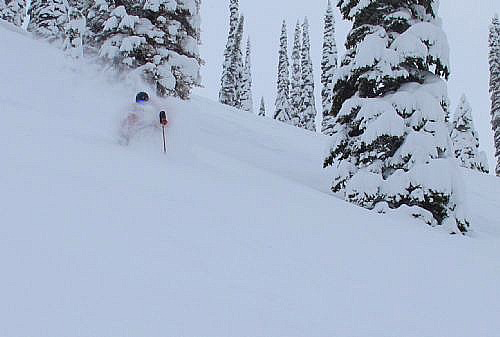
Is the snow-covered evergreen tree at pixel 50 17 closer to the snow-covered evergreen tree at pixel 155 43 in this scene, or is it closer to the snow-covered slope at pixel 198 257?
the snow-covered evergreen tree at pixel 155 43

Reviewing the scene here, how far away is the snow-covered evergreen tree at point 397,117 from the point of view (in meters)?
10.8

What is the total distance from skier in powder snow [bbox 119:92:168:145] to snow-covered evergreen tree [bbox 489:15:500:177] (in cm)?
3089

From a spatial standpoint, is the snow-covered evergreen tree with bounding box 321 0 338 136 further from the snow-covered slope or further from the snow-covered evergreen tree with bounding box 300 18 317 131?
the snow-covered slope

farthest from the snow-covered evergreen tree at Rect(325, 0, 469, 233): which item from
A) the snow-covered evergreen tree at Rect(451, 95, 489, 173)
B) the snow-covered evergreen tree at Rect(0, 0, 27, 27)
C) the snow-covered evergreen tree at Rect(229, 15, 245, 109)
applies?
the snow-covered evergreen tree at Rect(229, 15, 245, 109)

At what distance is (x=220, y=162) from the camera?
449 inches

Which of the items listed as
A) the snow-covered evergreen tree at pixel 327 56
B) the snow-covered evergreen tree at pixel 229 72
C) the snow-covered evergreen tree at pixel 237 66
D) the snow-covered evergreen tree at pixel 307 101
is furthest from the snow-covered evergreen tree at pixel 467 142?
the snow-covered evergreen tree at pixel 237 66

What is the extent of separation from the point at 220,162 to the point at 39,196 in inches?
249

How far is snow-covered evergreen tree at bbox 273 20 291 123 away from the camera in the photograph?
1986 inches

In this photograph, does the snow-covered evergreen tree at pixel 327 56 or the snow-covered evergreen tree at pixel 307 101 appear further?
the snow-covered evergreen tree at pixel 307 101

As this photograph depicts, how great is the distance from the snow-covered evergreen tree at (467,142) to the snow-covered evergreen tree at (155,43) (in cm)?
2372

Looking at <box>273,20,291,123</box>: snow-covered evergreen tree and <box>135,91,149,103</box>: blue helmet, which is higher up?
<box>273,20,291,123</box>: snow-covered evergreen tree

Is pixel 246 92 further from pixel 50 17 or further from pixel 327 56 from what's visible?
pixel 50 17

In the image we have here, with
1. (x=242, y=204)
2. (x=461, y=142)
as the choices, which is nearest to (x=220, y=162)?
(x=242, y=204)

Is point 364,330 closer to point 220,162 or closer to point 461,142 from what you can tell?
point 220,162
